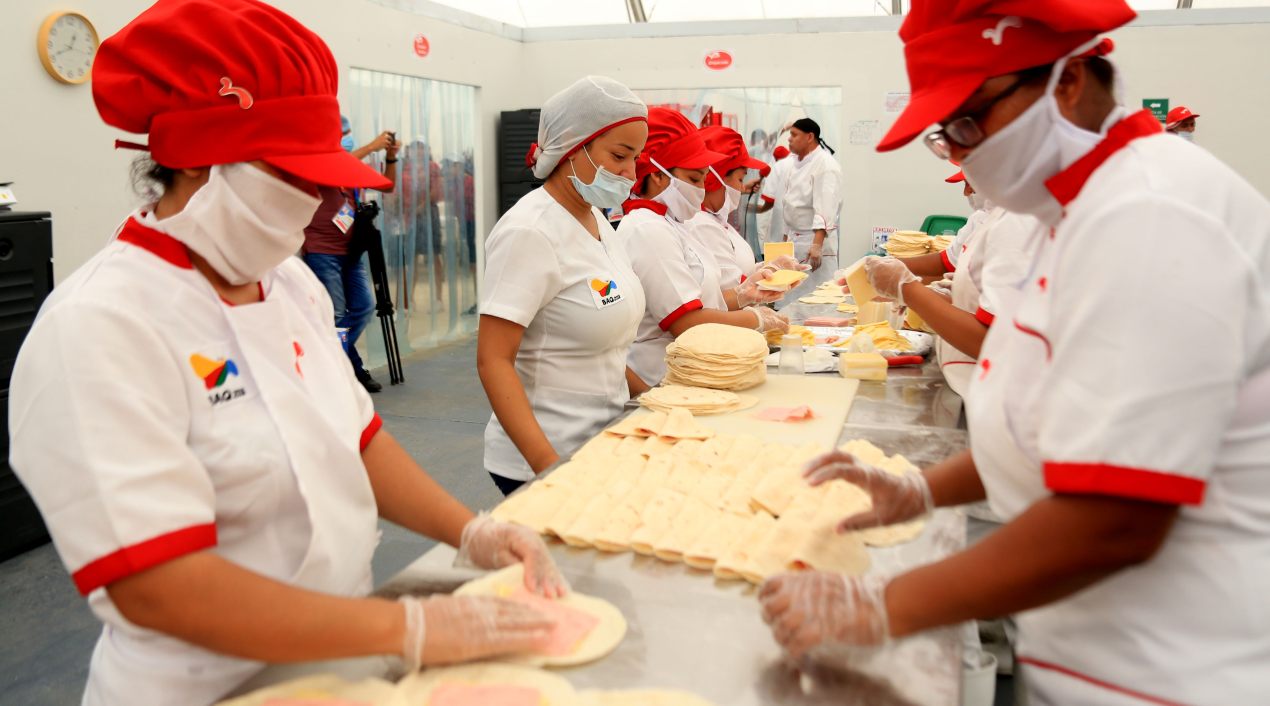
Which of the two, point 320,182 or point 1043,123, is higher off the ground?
point 1043,123

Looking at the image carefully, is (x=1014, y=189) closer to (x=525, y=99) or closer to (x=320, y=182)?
(x=320, y=182)

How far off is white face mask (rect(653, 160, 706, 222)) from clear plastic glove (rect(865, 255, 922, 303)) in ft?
2.64

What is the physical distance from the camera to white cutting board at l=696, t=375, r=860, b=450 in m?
2.48

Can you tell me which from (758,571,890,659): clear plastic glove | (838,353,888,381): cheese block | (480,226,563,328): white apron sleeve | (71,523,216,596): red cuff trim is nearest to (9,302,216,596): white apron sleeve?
(71,523,216,596): red cuff trim

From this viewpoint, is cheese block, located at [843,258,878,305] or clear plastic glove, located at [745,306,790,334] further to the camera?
clear plastic glove, located at [745,306,790,334]

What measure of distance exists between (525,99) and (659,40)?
5.18 feet

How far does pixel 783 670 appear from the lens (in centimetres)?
130

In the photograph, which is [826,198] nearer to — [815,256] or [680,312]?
[815,256]

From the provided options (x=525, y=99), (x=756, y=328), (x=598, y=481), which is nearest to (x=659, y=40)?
(x=525, y=99)

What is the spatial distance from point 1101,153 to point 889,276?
1856 millimetres

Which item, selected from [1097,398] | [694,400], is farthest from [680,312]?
[1097,398]

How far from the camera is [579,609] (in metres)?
1.45

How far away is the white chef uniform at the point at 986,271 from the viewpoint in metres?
2.31

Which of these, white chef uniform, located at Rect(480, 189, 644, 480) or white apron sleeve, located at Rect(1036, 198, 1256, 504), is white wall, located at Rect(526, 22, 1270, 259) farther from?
white apron sleeve, located at Rect(1036, 198, 1256, 504)
